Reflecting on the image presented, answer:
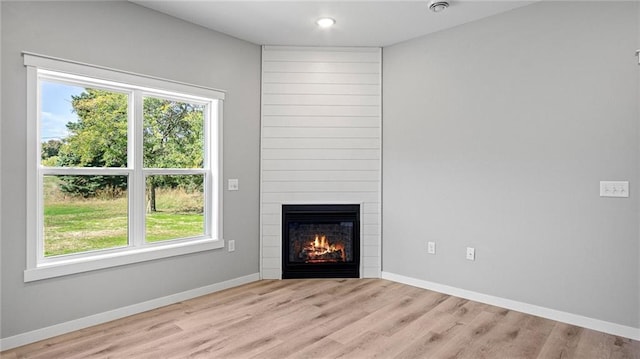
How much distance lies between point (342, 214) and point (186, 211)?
1.70 m

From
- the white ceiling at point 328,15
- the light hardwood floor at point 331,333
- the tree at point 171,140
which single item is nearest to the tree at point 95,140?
the tree at point 171,140

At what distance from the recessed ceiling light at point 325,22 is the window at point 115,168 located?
4.12 feet

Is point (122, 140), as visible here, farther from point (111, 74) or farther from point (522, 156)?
point (522, 156)

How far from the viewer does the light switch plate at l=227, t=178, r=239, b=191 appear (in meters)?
3.84

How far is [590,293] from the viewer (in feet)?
9.30

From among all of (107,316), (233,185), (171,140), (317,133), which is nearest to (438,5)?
(317,133)

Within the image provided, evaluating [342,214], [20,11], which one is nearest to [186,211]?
[342,214]

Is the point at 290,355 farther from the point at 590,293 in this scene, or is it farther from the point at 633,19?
the point at 633,19

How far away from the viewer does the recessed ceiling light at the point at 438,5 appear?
119 inches

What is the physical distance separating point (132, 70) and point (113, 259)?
1.60 meters

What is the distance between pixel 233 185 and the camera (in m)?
3.88

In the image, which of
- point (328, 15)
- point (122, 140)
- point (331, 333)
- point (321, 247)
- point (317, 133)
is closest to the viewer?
point (331, 333)

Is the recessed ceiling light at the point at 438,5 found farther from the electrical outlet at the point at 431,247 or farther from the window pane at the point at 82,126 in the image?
the window pane at the point at 82,126

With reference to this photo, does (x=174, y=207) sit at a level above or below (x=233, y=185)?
below
